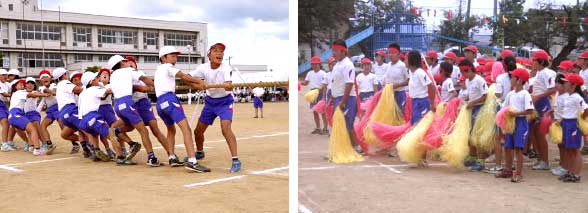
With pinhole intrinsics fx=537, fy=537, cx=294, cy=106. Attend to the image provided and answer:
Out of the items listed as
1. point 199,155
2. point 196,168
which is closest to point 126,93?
point 199,155

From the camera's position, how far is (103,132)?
219 inches

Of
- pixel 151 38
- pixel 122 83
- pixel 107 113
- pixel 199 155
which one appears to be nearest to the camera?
pixel 122 83

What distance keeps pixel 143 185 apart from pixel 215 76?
1125 millimetres

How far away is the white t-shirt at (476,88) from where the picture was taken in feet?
8.25

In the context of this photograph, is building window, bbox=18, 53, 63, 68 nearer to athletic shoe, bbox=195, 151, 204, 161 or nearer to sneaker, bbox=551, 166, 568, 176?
athletic shoe, bbox=195, 151, 204, 161

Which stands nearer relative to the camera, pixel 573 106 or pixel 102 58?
pixel 573 106

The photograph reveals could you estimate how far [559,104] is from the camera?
7.95 ft

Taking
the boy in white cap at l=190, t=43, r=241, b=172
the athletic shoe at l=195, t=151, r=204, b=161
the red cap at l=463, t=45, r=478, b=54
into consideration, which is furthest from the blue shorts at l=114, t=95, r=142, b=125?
the red cap at l=463, t=45, r=478, b=54

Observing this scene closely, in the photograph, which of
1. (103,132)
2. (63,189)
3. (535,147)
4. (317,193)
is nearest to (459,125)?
(535,147)

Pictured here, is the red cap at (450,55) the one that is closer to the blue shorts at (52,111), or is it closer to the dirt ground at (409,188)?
the dirt ground at (409,188)

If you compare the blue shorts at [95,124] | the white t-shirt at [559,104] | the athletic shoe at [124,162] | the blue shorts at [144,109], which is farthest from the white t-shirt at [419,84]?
the blue shorts at [95,124]

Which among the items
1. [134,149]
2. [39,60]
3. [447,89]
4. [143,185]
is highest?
[39,60]

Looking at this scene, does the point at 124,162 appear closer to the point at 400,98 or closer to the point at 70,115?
the point at 70,115

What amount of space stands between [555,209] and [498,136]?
1.42 feet
